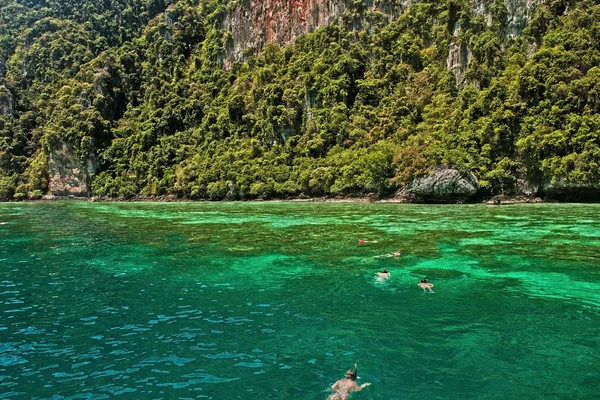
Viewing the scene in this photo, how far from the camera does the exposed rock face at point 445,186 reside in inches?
2415

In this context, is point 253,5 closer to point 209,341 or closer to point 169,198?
point 169,198

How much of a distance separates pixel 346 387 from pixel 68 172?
4769 inches

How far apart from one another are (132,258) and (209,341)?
1402 cm

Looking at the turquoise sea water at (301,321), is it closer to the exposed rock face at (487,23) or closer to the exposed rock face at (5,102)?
the exposed rock face at (487,23)

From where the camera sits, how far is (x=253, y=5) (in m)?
126

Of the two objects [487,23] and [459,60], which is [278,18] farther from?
[487,23]

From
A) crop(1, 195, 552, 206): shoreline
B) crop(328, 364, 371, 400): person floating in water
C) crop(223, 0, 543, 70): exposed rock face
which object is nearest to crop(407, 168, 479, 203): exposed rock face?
crop(1, 195, 552, 206): shoreline

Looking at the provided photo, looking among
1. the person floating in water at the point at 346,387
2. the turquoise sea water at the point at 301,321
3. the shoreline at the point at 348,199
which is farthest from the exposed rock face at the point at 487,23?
the person floating in water at the point at 346,387

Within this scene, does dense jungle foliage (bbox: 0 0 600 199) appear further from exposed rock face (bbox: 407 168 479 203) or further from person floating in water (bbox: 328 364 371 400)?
person floating in water (bbox: 328 364 371 400)

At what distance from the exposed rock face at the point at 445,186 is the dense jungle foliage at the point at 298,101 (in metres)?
1.47

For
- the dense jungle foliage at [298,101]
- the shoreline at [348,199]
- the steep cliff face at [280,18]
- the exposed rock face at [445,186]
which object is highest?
the steep cliff face at [280,18]

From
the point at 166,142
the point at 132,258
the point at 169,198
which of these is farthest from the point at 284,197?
the point at 132,258

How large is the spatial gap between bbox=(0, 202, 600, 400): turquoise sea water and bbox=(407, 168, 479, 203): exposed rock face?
35905mm

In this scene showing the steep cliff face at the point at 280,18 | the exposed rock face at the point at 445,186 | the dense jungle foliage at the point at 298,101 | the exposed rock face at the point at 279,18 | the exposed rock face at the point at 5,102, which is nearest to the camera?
the exposed rock face at the point at 445,186
